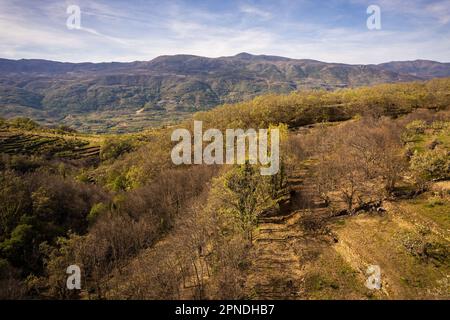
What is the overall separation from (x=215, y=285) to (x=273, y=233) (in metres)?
12.2

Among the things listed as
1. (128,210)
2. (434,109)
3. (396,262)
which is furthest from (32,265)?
(434,109)

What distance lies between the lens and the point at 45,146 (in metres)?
112

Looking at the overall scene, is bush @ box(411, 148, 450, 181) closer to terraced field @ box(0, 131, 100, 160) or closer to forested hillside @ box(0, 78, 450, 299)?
forested hillside @ box(0, 78, 450, 299)

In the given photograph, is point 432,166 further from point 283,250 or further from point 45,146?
point 45,146
